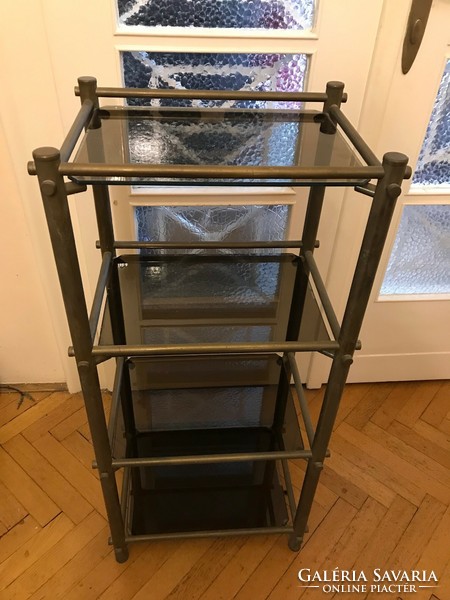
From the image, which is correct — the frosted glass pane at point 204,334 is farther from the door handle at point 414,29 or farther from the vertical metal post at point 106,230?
the door handle at point 414,29

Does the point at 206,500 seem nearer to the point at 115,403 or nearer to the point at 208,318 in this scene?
the point at 115,403

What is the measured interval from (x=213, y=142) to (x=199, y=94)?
0.32ft

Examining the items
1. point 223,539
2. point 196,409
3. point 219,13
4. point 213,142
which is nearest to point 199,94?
point 213,142

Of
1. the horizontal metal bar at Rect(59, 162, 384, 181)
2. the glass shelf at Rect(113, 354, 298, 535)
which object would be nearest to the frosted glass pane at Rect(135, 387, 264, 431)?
the glass shelf at Rect(113, 354, 298, 535)

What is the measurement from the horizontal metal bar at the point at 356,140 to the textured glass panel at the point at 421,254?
525 mm

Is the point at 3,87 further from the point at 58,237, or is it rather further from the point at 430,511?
the point at 430,511

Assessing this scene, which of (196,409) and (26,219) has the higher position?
(26,219)

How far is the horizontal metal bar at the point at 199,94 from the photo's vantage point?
928mm

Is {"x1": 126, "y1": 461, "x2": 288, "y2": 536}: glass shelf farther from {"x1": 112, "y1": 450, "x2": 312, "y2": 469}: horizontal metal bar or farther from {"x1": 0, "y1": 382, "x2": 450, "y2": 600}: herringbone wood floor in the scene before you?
{"x1": 112, "y1": 450, "x2": 312, "y2": 469}: horizontal metal bar

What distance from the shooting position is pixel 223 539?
1284 mm

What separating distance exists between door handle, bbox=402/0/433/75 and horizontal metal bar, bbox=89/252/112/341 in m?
0.76

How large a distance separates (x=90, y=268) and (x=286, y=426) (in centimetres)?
65

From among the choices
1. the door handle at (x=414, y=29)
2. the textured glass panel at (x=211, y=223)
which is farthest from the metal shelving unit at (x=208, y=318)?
the door handle at (x=414, y=29)

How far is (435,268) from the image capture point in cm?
151
